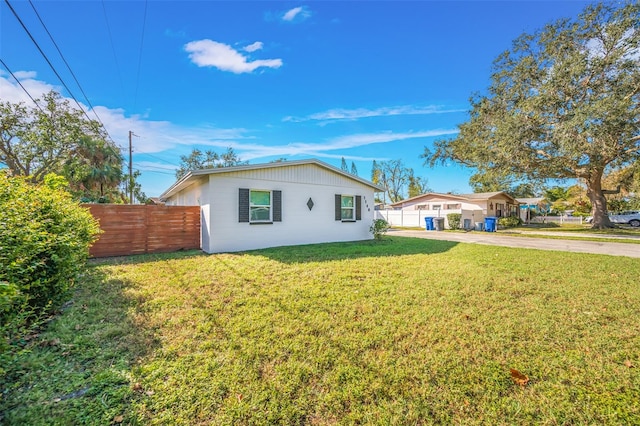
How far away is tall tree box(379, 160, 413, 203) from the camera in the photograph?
45.4 meters

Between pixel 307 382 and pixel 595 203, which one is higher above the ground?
pixel 595 203

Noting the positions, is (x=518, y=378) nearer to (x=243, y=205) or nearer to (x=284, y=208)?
(x=243, y=205)

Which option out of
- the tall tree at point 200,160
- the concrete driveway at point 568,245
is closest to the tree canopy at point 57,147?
the tall tree at point 200,160

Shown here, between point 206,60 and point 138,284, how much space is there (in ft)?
29.1

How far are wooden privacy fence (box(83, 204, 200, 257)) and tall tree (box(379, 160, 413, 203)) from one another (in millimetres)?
40333

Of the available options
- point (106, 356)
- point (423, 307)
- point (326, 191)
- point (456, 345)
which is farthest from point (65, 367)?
point (326, 191)

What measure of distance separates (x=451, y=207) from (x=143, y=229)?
2298 cm

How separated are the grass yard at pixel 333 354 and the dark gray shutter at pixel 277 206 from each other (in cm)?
456

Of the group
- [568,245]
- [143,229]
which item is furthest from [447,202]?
[143,229]

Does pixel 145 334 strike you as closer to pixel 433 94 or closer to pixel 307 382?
pixel 307 382

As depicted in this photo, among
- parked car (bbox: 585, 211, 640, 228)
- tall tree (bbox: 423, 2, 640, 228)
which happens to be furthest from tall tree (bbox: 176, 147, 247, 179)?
parked car (bbox: 585, 211, 640, 228)

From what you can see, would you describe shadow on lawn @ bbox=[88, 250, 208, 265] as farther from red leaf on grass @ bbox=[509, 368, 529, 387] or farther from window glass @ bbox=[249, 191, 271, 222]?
red leaf on grass @ bbox=[509, 368, 529, 387]

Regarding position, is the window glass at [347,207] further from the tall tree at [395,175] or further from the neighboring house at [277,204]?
the tall tree at [395,175]

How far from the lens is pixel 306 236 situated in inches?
404
